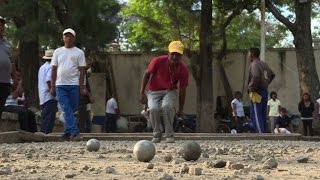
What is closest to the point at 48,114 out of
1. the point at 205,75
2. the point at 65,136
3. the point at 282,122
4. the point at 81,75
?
the point at 65,136

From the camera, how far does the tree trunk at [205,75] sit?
992 inches

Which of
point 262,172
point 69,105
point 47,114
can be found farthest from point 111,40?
point 262,172

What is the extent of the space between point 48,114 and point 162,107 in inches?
109

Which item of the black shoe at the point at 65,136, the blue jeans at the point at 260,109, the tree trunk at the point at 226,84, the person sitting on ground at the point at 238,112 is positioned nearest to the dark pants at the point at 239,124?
the person sitting on ground at the point at 238,112

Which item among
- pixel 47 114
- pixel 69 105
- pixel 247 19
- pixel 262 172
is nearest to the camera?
pixel 262 172

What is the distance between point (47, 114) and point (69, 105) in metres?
1.64

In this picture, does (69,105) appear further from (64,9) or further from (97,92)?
(97,92)

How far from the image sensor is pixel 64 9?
798 inches

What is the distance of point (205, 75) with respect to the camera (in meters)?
Answer: 25.9

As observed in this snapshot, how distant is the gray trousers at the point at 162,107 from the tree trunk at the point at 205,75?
13.9m

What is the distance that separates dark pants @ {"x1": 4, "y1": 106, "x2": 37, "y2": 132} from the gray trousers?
401 centimetres

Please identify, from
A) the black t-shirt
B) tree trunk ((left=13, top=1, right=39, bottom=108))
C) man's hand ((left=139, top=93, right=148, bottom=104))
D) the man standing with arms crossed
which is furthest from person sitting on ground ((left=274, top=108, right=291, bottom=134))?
man's hand ((left=139, top=93, right=148, bottom=104))

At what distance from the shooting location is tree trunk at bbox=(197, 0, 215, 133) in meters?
25.2

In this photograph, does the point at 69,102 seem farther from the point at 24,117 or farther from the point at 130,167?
the point at 130,167
